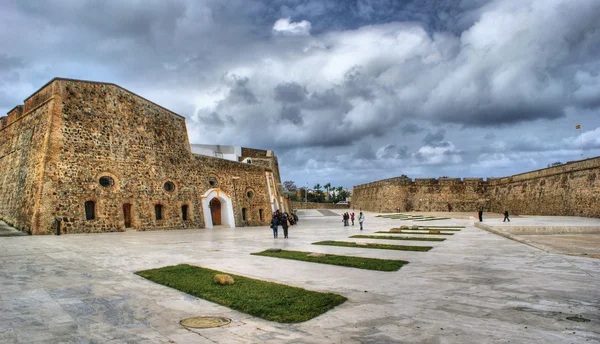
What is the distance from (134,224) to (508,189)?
145 feet

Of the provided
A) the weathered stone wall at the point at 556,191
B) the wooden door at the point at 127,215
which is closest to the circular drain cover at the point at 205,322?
the wooden door at the point at 127,215

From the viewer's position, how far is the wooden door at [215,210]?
96.5 feet

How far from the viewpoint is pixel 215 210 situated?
29656mm

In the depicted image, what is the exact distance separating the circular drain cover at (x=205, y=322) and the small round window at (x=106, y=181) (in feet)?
59.3

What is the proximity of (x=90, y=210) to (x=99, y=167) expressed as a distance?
95.4 inches

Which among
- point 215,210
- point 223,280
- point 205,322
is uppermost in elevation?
point 215,210

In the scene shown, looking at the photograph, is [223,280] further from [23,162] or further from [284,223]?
[23,162]

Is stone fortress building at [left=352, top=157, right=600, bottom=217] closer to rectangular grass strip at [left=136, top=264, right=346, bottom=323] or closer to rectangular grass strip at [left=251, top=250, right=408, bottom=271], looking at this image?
rectangular grass strip at [left=251, top=250, right=408, bottom=271]

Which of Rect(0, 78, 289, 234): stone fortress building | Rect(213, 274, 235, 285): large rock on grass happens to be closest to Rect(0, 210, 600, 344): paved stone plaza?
Rect(213, 274, 235, 285): large rock on grass

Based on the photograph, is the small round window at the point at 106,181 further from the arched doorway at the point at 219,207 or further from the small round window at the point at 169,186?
the arched doorway at the point at 219,207

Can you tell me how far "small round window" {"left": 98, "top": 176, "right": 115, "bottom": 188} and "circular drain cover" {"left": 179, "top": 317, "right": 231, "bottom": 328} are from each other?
18087 mm

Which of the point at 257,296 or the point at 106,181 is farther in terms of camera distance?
the point at 106,181

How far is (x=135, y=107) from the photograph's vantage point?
2394 cm

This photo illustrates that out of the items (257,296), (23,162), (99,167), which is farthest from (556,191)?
(23,162)
